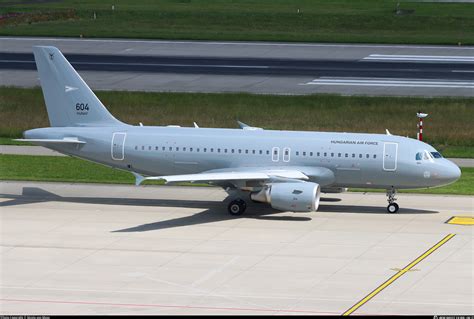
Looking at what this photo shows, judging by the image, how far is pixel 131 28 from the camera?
107 metres

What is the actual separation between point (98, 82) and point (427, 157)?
3844cm

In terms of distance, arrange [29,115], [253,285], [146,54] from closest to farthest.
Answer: [253,285]
[29,115]
[146,54]

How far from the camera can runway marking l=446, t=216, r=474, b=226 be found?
45.3 metres

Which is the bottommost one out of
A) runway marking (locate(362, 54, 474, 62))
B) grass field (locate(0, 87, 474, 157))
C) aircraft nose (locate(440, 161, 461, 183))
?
aircraft nose (locate(440, 161, 461, 183))

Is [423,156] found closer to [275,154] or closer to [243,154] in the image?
[275,154]

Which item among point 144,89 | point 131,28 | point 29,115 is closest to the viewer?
point 29,115

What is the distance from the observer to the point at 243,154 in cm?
4788

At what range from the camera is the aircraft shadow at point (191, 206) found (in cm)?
4547

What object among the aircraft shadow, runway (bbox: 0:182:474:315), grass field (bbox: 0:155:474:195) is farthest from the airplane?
grass field (bbox: 0:155:474:195)

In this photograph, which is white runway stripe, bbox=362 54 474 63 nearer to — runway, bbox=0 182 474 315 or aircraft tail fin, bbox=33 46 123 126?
runway, bbox=0 182 474 315

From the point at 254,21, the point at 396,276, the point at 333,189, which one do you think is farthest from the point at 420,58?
the point at 396,276

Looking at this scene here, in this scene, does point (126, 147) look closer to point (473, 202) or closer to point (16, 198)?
point (16, 198)

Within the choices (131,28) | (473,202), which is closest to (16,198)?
(473,202)

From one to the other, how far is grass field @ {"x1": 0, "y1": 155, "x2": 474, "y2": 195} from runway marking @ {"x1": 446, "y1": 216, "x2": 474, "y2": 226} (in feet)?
17.3
